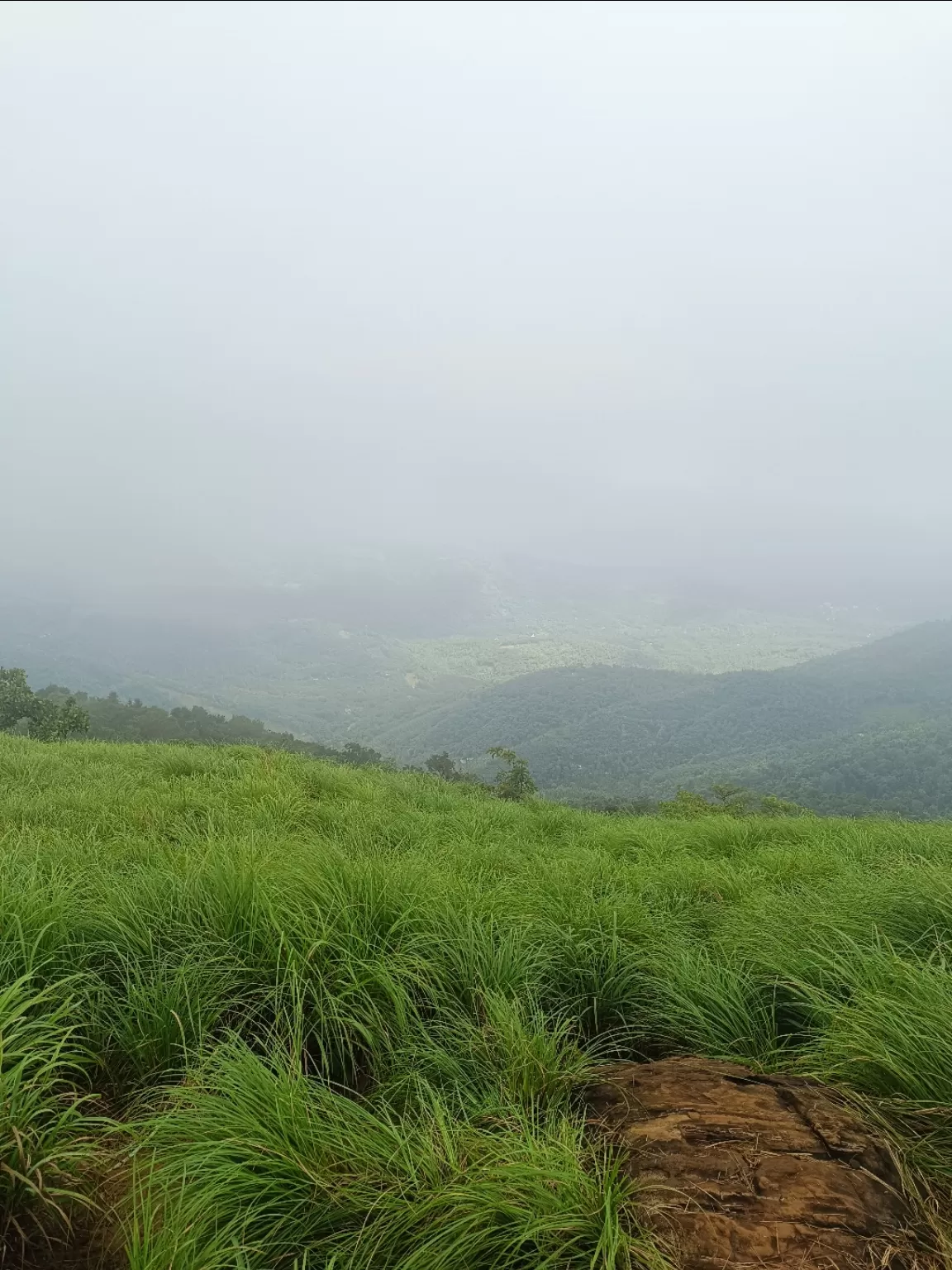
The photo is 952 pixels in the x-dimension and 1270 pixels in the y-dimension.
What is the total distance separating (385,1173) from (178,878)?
2.21 m

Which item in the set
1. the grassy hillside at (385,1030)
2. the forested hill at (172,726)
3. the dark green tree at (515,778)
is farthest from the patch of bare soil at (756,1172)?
the forested hill at (172,726)

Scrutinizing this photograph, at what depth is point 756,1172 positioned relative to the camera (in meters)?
1.91

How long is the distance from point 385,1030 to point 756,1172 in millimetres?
1420

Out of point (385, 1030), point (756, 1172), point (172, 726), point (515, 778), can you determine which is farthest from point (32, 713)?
point (756, 1172)

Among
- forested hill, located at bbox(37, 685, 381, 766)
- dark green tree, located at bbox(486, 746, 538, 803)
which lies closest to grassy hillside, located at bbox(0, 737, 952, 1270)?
dark green tree, located at bbox(486, 746, 538, 803)

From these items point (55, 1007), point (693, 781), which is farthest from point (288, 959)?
point (693, 781)

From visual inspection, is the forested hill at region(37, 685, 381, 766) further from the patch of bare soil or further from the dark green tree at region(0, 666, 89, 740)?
the patch of bare soil

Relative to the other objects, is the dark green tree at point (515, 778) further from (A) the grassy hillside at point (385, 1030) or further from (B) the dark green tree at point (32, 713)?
(A) the grassy hillside at point (385, 1030)

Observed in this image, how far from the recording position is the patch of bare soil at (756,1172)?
5.49ft

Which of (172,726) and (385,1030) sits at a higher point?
(385,1030)

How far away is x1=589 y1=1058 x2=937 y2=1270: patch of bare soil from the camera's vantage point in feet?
5.49

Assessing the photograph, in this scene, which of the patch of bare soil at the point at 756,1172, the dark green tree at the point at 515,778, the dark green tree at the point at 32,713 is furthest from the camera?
the dark green tree at the point at 32,713

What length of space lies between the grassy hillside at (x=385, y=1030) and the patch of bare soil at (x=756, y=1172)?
0.13m

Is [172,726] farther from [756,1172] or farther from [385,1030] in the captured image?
[756,1172]
